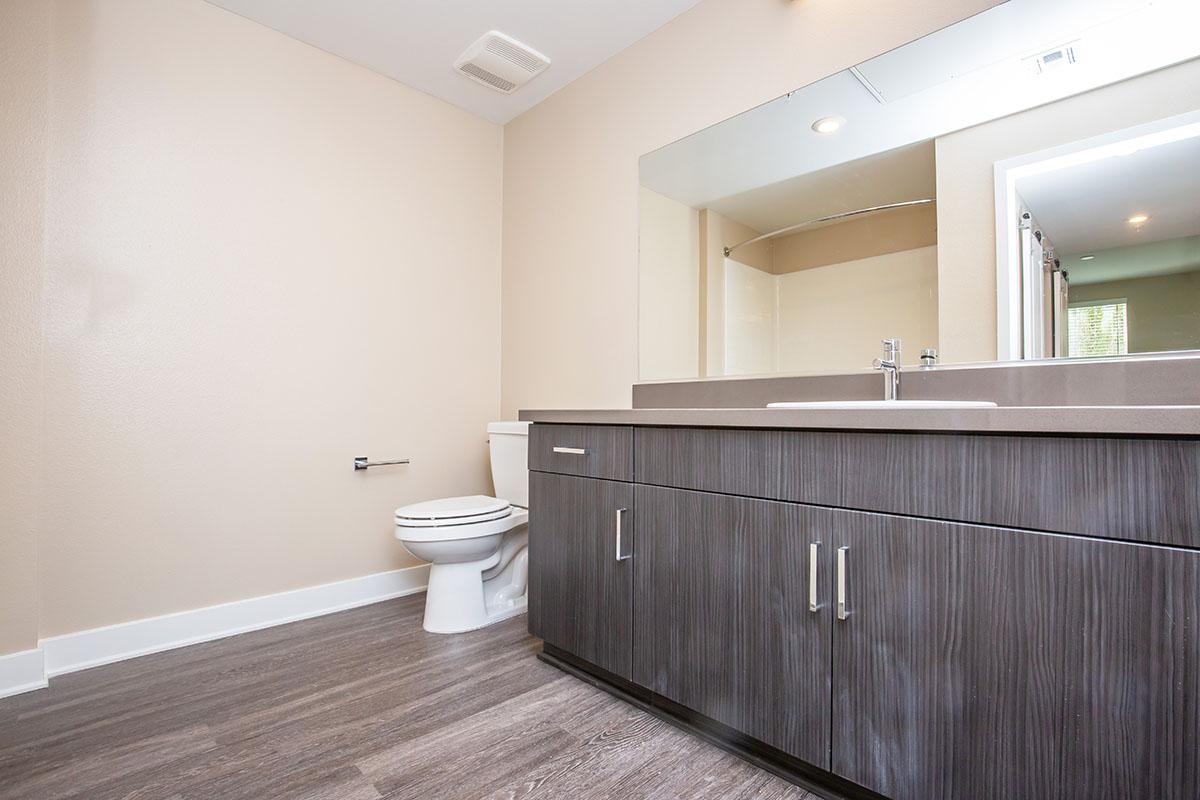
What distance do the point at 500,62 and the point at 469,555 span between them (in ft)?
6.94

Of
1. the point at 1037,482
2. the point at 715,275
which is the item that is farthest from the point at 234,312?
the point at 1037,482

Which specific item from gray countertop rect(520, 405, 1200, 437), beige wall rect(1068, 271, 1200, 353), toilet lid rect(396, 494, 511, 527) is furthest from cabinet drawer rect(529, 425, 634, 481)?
beige wall rect(1068, 271, 1200, 353)

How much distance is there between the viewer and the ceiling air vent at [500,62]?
238 cm

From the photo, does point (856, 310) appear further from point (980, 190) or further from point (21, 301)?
point (21, 301)

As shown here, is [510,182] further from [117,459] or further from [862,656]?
[862,656]

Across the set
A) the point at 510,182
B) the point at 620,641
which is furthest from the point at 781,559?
the point at 510,182

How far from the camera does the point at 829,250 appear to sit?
5.98 feet

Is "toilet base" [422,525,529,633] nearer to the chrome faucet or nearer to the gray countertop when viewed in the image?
the gray countertop

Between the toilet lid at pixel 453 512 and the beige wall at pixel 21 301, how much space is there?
111 centimetres

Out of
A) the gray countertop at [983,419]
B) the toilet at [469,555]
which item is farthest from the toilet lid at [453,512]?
the gray countertop at [983,419]

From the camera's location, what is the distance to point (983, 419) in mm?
944

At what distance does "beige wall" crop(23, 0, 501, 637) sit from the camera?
6.32ft

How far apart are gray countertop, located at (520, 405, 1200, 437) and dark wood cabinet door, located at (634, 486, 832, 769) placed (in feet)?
0.61

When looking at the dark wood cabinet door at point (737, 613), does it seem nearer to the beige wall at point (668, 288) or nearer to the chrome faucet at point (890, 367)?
the chrome faucet at point (890, 367)
